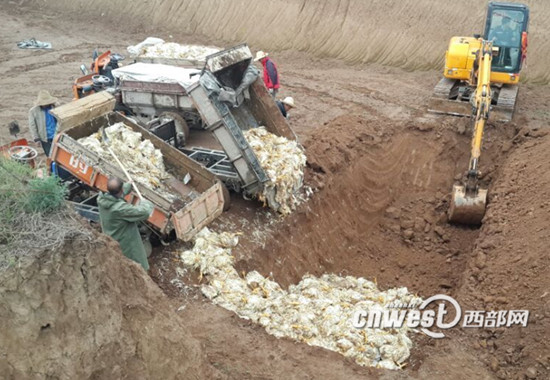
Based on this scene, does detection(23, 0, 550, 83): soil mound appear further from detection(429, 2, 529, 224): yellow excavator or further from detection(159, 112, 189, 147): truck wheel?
detection(159, 112, 189, 147): truck wheel

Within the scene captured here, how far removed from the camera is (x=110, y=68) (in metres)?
13.2

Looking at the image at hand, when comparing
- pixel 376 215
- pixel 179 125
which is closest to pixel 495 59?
pixel 376 215

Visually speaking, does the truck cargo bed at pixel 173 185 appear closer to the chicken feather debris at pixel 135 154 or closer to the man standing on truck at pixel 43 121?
the chicken feather debris at pixel 135 154

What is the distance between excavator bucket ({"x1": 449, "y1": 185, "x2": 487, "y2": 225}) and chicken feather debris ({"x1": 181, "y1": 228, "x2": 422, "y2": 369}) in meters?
2.38

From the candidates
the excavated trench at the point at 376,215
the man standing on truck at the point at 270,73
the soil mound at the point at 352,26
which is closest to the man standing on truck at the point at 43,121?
the excavated trench at the point at 376,215

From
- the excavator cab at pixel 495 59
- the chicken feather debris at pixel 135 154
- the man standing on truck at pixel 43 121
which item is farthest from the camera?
the excavator cab at pixel 495 59

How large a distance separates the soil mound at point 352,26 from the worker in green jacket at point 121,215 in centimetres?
1323

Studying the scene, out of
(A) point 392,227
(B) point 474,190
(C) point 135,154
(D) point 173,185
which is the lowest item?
(A) point 392,227

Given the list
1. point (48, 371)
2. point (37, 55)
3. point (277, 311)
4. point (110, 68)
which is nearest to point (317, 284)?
point (277, 311)

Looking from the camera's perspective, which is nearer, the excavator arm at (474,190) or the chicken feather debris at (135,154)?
the chicken feather debris at (135,154)

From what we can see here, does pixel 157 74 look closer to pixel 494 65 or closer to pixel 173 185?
pixel 173 185

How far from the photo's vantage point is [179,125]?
11.5 meters

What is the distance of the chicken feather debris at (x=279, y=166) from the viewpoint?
9.46 meters

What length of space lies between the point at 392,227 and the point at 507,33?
6242 millimetres
